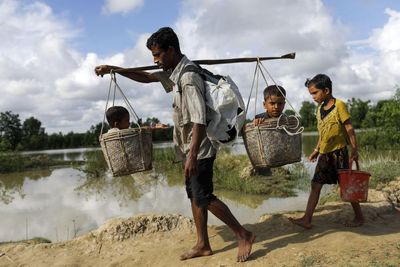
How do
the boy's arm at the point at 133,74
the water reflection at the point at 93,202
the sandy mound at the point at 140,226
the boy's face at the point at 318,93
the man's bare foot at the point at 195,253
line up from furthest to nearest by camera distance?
1. the water reflection at the point at 93,202
2. the sandy mound at the point at 140,226
3. the boy's face at the point at 318,93
4. the boy's arm at the point at 133,74
5. the man's bare foot at the point at 195,253

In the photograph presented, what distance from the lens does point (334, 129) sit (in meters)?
3.71

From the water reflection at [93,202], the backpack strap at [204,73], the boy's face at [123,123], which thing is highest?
the backpack strap at [204,73]

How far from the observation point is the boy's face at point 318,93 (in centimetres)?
373

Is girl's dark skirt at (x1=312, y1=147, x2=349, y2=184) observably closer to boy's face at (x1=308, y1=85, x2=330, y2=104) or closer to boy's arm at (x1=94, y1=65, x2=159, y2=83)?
boy's face at (x1=308, y1=85, x2=330, y2=104)

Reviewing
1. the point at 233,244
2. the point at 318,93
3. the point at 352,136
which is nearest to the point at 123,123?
the point at 233,244

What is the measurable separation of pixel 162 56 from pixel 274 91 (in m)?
1.04

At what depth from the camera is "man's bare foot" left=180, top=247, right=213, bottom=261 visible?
3.25m

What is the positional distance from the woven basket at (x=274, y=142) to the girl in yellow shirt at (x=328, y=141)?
18.8 inches

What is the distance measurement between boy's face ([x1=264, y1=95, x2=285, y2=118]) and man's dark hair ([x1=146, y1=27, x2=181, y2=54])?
986 mm

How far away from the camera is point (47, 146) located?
42469mm

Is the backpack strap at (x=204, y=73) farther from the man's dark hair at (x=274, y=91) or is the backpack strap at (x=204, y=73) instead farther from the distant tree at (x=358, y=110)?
the distant tree at (x=358, y=110)

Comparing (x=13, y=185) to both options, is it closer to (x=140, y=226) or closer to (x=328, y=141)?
(x=140, y=226)

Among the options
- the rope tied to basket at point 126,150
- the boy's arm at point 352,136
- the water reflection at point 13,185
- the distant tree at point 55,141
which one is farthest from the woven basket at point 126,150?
the distant tree at point 55,141

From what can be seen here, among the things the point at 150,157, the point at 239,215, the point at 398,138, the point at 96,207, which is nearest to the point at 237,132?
the point at 150,157
